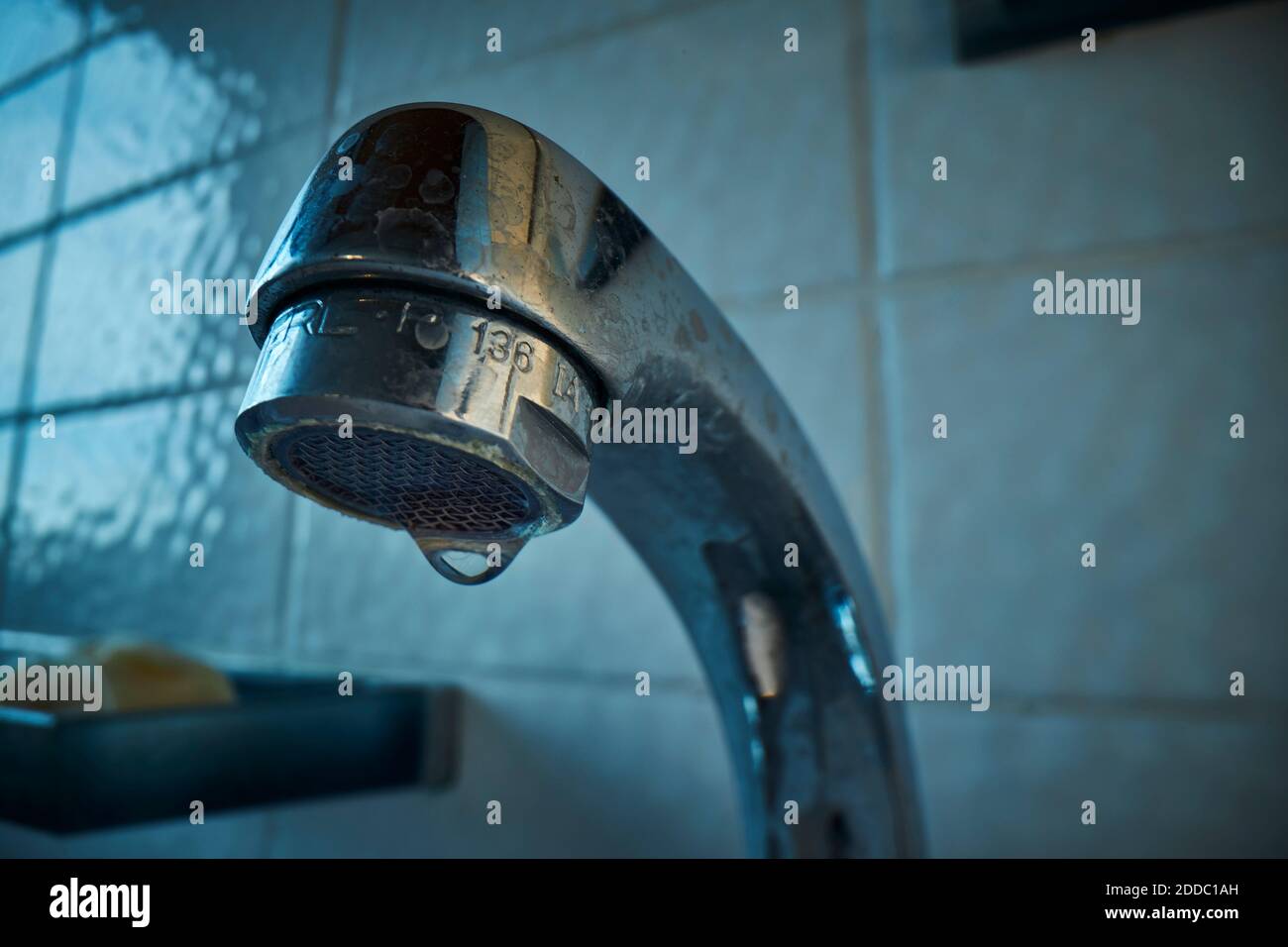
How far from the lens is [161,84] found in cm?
63

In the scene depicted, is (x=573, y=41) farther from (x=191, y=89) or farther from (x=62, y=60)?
(x=62, y=60)

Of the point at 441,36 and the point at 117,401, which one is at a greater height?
the point at 441,36

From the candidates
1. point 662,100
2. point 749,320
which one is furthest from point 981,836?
point 662,100

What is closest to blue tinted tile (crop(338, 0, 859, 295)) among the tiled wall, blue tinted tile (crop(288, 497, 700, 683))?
the tiled wall

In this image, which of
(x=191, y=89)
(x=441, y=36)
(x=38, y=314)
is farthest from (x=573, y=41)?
(x=38, y=314)

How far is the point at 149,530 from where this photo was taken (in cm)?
59

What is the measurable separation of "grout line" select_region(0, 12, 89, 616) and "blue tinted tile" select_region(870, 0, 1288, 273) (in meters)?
0.64

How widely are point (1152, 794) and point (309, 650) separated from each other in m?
0.40

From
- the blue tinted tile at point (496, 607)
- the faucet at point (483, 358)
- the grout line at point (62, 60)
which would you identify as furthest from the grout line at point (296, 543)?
the faucet at point (483, 358)

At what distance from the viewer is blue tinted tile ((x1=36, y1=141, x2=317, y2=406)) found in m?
0.54

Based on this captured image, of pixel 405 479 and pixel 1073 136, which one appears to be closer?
pixel 405 479

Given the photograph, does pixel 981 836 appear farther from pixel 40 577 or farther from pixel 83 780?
Result: pixel 40 577

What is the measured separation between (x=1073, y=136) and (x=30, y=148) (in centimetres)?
78

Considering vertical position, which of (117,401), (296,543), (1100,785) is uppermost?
(117,401)
